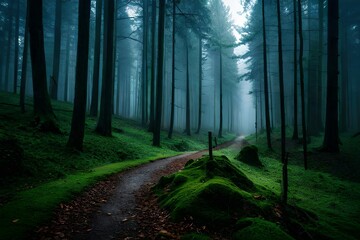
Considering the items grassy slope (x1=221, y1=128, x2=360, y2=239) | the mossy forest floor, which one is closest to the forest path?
the mossy forest floor

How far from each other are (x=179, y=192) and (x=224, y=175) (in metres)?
1.67

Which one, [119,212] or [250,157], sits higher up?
[250,157]

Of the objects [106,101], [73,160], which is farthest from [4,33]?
[73,160]

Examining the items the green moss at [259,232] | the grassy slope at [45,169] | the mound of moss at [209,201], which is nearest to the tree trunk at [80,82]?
the grassy slope at [45,169]

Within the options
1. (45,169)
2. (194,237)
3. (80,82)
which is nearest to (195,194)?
(194,237)

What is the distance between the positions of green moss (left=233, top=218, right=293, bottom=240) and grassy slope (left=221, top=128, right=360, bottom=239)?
1846 mm

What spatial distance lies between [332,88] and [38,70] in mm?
17957

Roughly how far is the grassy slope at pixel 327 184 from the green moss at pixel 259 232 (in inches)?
72.7

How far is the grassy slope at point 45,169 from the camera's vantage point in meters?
5.04

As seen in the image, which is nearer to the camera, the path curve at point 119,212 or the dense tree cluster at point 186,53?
the path curve at point 119,212

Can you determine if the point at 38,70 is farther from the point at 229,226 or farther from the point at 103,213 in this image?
the point at 229,226

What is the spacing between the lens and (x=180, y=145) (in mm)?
22172

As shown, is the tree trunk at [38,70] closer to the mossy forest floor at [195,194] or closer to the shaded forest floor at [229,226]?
the mossy forest floor at [195,194]

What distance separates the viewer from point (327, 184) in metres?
10.6
